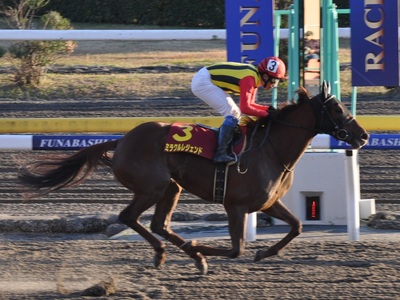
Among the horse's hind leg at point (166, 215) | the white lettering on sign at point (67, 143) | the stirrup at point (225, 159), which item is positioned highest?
the white lettering on sign at point (67, 143)

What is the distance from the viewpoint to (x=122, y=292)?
639 centimetres

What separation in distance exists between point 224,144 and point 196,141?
21 centimetres

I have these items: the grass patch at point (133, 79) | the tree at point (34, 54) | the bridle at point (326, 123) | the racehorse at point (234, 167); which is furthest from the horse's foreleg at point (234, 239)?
the tree at point (34, 54)

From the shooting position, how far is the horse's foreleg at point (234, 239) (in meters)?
6.77

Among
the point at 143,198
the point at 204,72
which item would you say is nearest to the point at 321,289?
the point at 143,198

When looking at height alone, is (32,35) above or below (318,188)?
above

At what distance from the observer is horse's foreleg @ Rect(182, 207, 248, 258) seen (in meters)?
6.77

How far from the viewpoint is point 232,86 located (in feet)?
23.3

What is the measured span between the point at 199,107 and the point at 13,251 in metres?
6.93

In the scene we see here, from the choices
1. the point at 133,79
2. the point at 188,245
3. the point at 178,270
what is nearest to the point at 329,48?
the point at 188,245

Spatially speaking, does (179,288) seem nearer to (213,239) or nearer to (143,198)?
(143,198)

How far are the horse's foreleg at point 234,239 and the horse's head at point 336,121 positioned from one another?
2.83 feet

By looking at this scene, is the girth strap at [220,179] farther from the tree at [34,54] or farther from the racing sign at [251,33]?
the tree at [34,54]

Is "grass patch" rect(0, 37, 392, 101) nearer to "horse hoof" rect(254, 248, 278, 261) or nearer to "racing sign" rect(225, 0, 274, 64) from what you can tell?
"racing sign" rect(225, 0, 274, 64)
